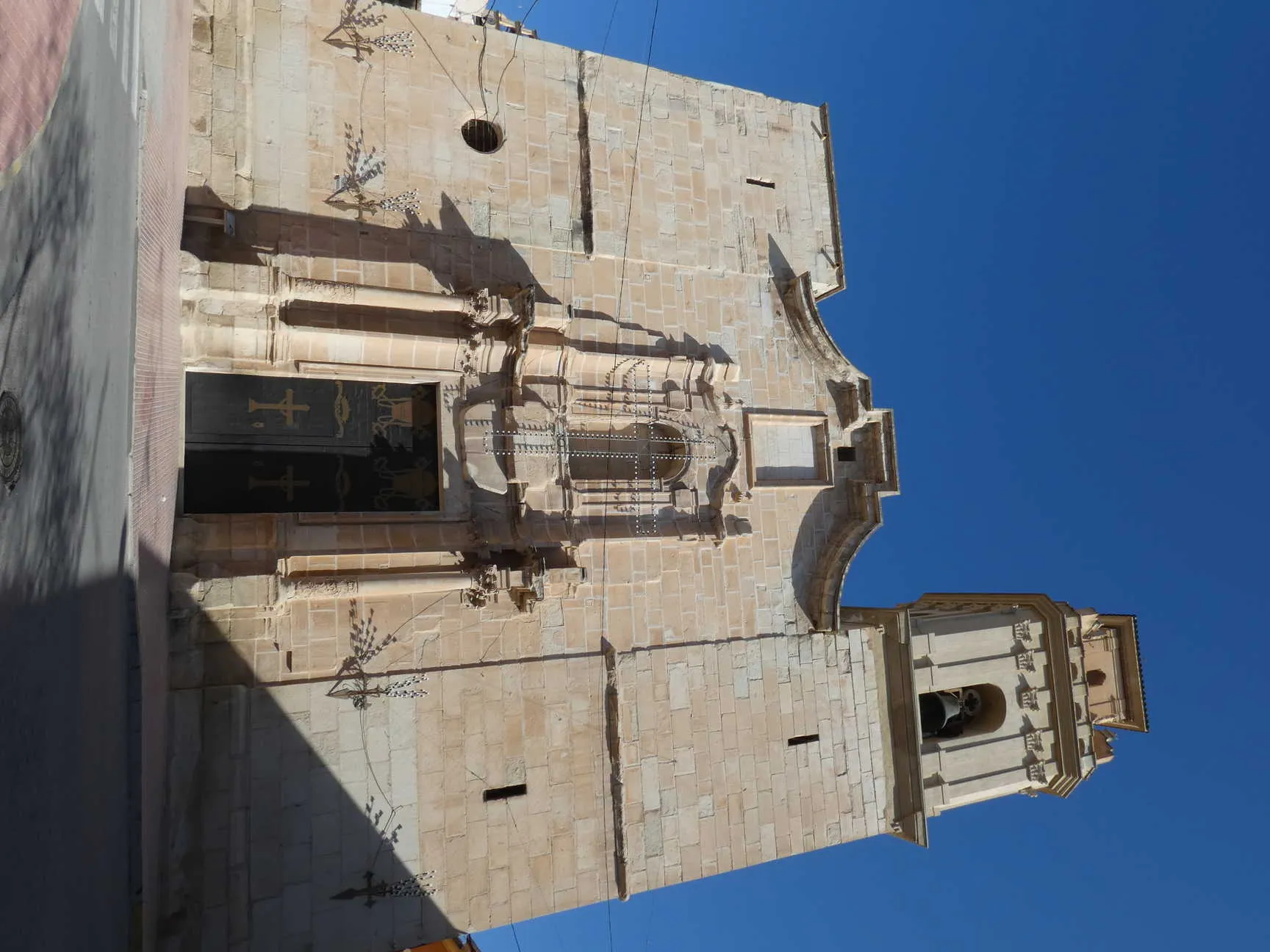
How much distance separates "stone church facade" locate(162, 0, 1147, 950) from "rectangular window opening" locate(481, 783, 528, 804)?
3.3 inches

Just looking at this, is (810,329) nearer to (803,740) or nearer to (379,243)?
(803,740)

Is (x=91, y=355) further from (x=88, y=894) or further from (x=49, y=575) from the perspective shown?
(x=88, y=894)

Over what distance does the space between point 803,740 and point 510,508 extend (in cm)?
546

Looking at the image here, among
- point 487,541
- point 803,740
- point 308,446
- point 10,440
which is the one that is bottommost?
point 803,740

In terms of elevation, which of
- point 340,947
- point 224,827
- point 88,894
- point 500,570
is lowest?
point 340,947

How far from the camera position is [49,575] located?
14.5ft

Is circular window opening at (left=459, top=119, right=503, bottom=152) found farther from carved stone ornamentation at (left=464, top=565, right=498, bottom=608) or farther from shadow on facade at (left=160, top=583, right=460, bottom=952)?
shadow on facade at (left=160, top=583, right=460, bottom=952)

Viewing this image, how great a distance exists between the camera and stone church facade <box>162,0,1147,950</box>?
8.51m

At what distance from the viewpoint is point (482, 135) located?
10.6 meters

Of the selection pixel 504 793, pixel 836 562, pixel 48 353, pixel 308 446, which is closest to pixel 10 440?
pixel 48 353

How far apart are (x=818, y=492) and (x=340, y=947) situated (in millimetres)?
8380

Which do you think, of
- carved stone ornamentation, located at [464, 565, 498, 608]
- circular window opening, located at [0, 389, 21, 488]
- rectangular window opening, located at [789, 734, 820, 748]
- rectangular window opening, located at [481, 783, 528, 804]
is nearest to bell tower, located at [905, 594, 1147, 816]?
rectangular window opening, located at [789, 734, 820, 748]

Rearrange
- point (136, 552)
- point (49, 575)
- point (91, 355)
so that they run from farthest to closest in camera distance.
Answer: point (136, 552), point (91, 355), point (49, 575)

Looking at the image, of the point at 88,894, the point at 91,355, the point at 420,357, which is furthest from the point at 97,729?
the point at 420,357
